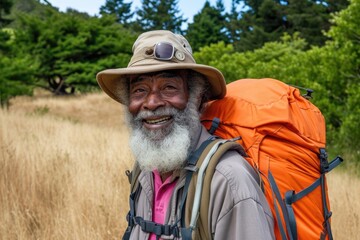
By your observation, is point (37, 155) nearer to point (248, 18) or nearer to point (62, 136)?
point (62, 136)

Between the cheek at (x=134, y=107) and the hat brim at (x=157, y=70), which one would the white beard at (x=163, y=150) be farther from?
the hat brim at (x=157, y=70)

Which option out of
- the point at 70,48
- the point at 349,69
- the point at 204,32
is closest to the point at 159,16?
the point at 204,32

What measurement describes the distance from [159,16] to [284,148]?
45.0 m

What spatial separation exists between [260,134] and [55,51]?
954 inches

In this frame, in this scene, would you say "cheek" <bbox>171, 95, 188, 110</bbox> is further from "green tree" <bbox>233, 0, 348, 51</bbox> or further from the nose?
"green tree" <bbox>233, 0, 348, 51</bbox>

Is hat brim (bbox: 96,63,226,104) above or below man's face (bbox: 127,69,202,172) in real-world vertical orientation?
above

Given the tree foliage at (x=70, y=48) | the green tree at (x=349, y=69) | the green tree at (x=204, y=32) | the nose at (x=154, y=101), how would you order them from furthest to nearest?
1. the green tree at (x=204, y=32)
2. the tree foliage at (x=70, y=48)
3. the green tree at (x=349, y=69)
4. the nose at (x=154, y=101)

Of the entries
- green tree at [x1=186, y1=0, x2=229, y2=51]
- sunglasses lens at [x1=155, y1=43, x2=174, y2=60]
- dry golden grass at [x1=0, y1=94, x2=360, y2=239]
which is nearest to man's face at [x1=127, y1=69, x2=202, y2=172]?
sunglasses lens at [x1=155, y1=43, x2=174, y2=60]

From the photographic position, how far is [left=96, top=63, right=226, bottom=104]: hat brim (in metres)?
1.67

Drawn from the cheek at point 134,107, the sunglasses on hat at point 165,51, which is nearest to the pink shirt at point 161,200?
the cheek at point 134,107

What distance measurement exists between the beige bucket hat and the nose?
12 cm

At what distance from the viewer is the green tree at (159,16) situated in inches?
1770

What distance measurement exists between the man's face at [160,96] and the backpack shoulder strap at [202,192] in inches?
14.2

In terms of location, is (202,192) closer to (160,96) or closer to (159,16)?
(160,96)
